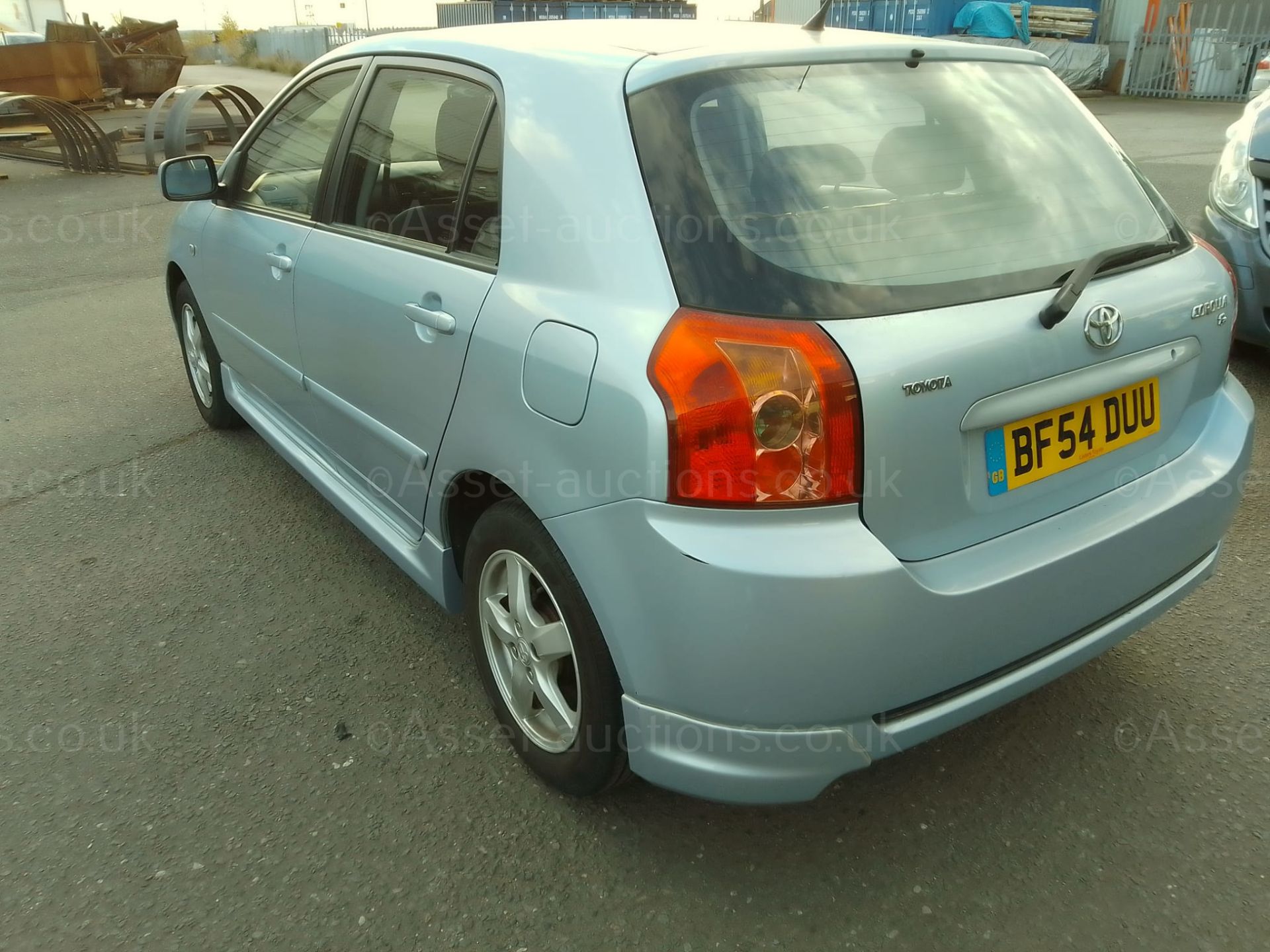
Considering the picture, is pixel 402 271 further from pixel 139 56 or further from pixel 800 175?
pixel 139 56

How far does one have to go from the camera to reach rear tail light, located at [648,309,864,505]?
70.7 inches

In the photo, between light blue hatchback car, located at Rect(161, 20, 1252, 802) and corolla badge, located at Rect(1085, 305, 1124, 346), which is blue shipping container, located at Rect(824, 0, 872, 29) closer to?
light blue hatchback car, located at Rect(161, 20, 1252, 802)

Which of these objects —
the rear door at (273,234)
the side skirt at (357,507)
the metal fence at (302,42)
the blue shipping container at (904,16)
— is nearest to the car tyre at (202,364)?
the side skirt at (357,507)

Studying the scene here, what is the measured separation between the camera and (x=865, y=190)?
2.01m

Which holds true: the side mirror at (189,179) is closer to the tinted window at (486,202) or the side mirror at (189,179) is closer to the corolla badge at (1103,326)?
the tinted window at (486,202)

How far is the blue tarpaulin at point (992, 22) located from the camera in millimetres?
21875

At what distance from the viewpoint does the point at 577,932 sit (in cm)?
206

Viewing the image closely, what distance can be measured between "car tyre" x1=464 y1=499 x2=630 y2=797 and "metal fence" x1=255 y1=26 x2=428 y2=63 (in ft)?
164

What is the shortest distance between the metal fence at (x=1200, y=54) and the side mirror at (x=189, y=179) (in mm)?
21804

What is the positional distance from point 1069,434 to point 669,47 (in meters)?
1.16

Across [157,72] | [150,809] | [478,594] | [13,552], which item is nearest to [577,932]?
[478,594]

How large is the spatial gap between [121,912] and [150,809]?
32 centimetres

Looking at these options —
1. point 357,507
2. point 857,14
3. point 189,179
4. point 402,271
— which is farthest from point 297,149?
point 857,14

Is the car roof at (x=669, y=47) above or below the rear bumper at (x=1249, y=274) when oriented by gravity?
above
